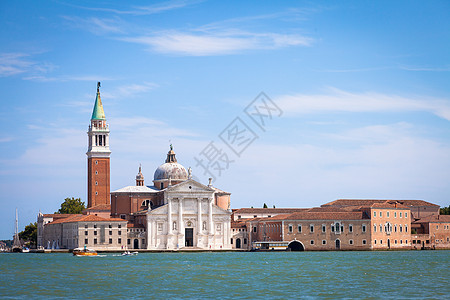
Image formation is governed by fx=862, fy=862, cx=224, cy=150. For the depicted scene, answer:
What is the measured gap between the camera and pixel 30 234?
108 m

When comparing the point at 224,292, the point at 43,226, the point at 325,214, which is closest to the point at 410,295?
the point at 224,292

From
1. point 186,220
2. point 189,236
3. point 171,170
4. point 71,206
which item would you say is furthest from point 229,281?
point 71,206

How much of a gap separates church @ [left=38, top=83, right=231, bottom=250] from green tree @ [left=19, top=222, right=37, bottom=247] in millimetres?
12648

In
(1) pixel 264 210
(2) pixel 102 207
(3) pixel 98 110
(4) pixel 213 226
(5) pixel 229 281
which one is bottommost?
(5) pixel 229 281

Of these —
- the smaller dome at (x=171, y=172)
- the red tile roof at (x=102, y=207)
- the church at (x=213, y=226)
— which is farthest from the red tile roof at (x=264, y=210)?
the red tile roof at (x=102, y=207)

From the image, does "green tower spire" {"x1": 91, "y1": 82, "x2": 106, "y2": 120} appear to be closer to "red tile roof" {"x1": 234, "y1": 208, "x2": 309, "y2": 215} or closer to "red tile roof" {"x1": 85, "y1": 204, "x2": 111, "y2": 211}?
"red tile roof" {"x1": 85, "y1": 204, "x2": 111, "y2": 211}

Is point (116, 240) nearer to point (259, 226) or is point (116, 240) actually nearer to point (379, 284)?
point (259, 226)

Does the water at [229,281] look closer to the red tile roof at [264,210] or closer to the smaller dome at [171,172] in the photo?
the smaller dome at [171,172]

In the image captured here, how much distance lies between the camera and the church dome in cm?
9281

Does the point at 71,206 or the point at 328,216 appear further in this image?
the point at 71,206

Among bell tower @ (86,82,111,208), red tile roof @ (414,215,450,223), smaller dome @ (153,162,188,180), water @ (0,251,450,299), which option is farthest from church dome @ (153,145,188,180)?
water @ (0,251,450,299)

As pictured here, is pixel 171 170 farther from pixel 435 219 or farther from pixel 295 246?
pixel 435 219

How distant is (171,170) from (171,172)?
11.1 inches

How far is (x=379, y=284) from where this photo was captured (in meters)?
37.8
